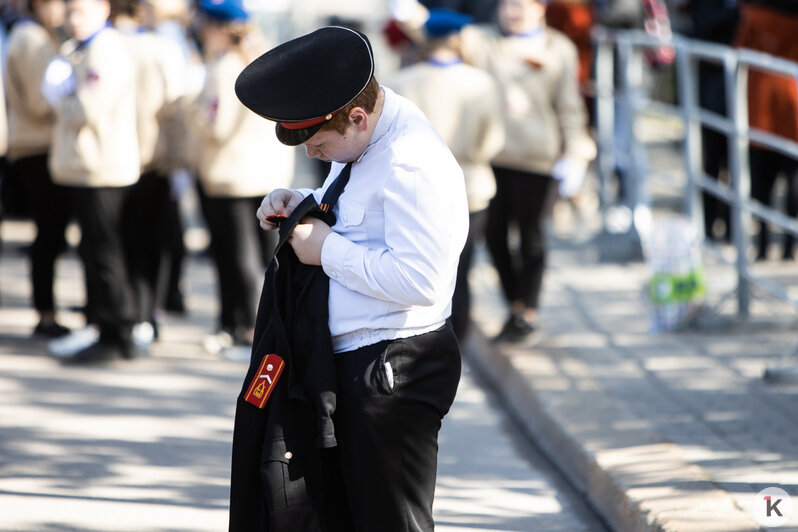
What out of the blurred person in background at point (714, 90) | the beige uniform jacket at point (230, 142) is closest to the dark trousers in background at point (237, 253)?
the beige uniform jacket at point (230, 142)

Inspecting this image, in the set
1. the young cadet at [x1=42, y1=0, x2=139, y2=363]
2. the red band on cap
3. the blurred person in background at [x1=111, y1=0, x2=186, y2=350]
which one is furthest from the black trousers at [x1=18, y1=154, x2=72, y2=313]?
the red band on cap

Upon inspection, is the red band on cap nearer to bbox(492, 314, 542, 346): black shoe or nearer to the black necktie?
the black necktie

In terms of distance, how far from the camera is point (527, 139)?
6.48 m

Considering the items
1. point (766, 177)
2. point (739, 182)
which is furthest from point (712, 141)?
point (739, 182)

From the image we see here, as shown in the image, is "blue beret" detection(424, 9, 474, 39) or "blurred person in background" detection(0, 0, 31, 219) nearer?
"blue beret" detection(424, 9, 474, 39)

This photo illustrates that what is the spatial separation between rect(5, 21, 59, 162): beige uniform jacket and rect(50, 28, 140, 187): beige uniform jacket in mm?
605

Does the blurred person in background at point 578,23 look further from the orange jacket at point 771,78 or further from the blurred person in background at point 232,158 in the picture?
the blurred person in background at point 232,158

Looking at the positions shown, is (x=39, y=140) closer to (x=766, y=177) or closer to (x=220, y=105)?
(x=220, y=105)

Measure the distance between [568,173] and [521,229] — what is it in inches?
16.3

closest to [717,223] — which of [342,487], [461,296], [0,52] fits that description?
[461,296]

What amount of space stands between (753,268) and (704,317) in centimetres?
143

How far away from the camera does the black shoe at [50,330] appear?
7.17 meters
